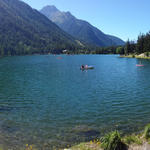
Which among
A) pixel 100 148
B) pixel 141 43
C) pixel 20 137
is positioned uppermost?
pixel 141 43

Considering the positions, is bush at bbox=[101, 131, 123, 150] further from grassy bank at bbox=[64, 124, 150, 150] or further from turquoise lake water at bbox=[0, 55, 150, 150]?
turquoise lake water at bbox=[0, 55, 150, 150]

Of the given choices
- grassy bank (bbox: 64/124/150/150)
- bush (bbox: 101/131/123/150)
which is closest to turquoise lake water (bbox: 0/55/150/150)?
grassy bank (bbox: 64/124/150/150)

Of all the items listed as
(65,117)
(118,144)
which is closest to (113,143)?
(118,144)

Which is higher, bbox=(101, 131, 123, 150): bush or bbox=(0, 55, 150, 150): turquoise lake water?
bbox=(101, 131, 123, 150): bush

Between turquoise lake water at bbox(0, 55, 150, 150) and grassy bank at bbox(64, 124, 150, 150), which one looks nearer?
grassy bank at bbox(64, 124, 150, 150)

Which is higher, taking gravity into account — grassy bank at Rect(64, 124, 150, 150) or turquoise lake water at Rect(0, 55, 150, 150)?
grassy bank at Rect(64, 124, 150, 150)

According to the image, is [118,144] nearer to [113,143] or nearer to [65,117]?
[113,143]

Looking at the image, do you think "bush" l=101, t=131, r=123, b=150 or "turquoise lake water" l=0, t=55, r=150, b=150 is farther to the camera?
"turquoise lake water" l=0, t=55, r=150, b=150

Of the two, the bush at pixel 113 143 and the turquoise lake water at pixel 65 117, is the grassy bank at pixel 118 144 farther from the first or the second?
the turquoise lake water at pixel 65 117

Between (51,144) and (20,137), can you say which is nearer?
(51,144)

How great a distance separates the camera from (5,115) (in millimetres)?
25688

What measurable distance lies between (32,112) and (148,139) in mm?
18078

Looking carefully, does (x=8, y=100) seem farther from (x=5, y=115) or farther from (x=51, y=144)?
(x=51, y=144)

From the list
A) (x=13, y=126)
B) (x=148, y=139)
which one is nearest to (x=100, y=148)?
(x=148, y=139)
